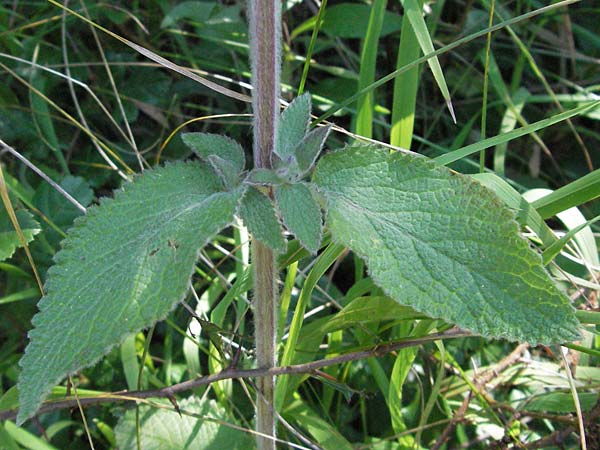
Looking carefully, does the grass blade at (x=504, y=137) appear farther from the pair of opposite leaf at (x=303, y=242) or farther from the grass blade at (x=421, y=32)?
the pair of opposite leaf at (x=303, y=242)

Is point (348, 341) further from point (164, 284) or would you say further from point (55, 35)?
point (55, 35)

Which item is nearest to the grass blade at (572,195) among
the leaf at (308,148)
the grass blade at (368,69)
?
the grass blade at (368,69)

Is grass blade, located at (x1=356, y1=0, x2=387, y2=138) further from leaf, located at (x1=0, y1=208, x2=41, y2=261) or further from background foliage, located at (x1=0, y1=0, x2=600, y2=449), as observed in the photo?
leaf, located at (x1=0, y1=208, x2=41, y2=261)

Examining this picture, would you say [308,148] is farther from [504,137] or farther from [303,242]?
[504,137]

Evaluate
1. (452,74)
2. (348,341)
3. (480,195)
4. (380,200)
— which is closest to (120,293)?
(380,200)

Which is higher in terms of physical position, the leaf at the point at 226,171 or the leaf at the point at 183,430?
the leaf at the point at 226,171

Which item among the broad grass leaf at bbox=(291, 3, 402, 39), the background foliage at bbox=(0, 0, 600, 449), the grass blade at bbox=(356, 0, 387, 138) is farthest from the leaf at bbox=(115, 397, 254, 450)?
the broad grass leaf at bbox=(291, 3, 402, 39)
